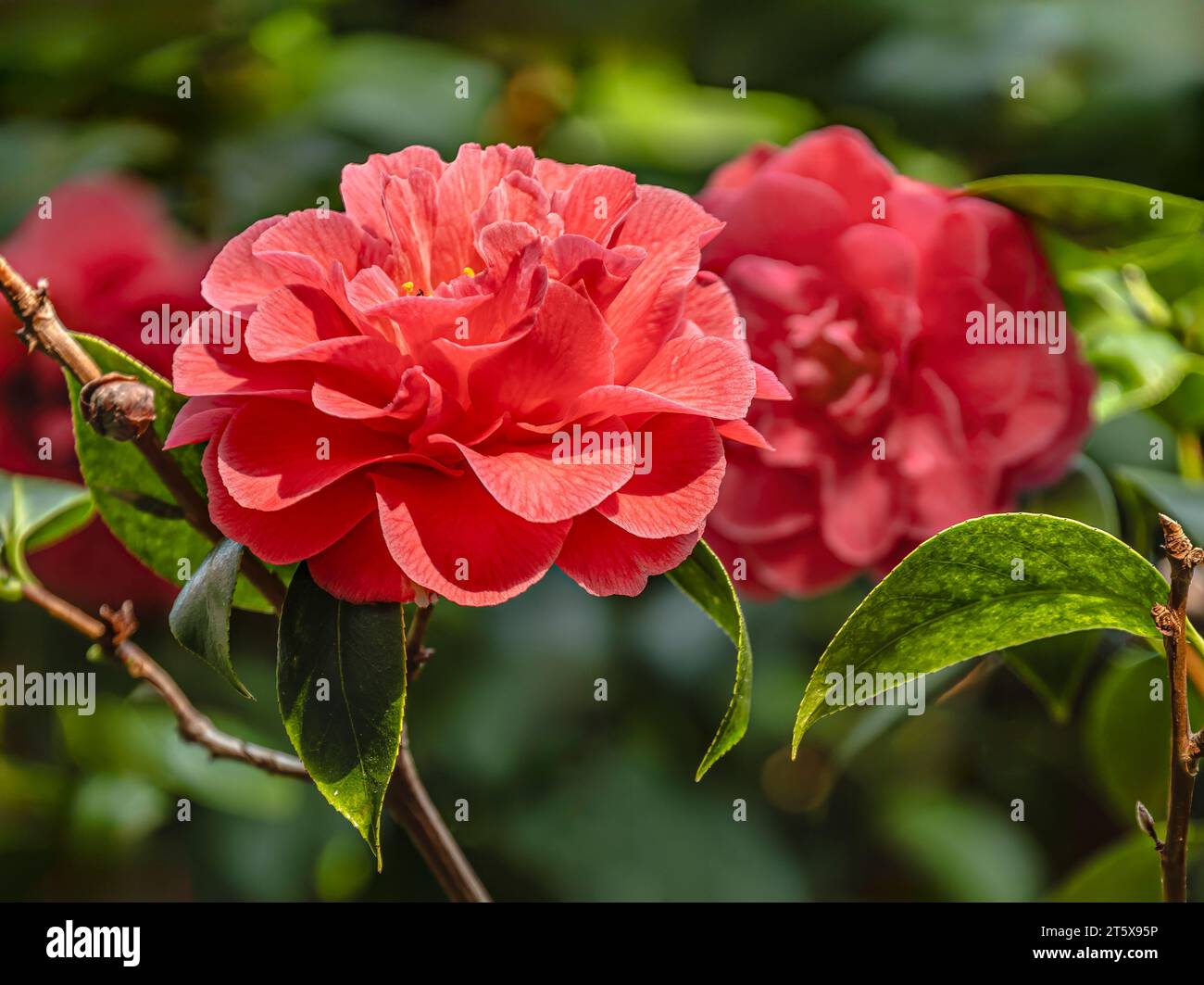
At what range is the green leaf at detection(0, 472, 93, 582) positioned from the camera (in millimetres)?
413

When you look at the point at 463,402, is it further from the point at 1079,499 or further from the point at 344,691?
the point at 1079,499

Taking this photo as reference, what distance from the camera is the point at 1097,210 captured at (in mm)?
490

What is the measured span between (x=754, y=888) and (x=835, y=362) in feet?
1.34

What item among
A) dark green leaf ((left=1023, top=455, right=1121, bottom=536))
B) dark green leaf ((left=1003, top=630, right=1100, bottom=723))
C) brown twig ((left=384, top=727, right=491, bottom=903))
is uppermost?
dark green leaf ((left=1023, top=455, right=1121, bottom=536))

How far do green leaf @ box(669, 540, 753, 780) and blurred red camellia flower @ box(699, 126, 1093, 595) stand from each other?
10cm

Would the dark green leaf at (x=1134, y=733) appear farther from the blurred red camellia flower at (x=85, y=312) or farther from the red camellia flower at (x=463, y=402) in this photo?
the blurred red camellia flower at (x=85, y=312)

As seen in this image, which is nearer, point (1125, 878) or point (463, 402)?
point (463, 402)

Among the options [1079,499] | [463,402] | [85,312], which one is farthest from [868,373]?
[85,312]

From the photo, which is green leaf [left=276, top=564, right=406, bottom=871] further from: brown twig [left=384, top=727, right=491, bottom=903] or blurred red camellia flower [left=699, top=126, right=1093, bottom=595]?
blurred red camellia flower [left=699, top=126, right=1093, bottom=595]

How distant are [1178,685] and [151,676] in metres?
0.29

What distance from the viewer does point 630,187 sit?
1.03 ft

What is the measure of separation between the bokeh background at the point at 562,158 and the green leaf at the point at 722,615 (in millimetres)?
290

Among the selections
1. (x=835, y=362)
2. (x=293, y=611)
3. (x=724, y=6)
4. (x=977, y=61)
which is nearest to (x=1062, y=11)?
(x=977, y=61)

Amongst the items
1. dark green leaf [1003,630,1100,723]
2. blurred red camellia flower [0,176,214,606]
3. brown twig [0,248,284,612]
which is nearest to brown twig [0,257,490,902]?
brown twig [0,248,284,612]
